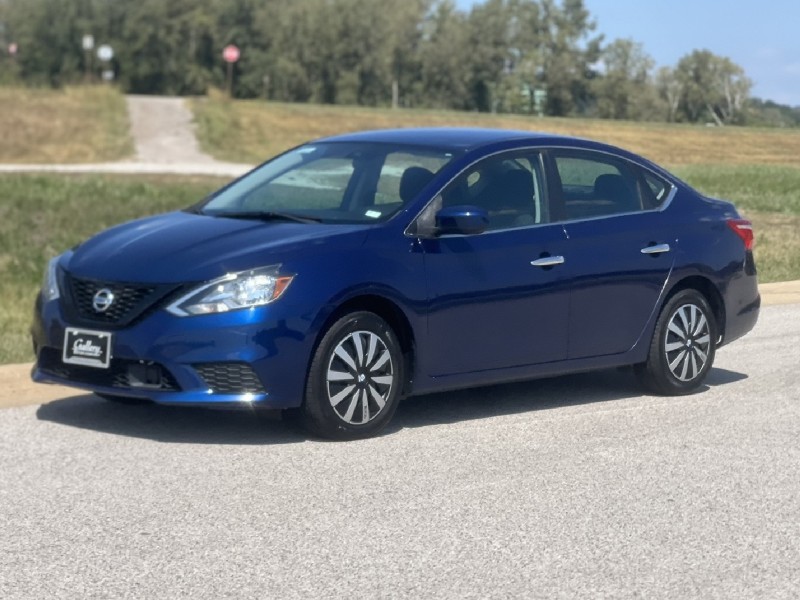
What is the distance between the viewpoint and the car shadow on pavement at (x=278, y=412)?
8281 millimetres

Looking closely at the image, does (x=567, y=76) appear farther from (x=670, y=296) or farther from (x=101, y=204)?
(x=670, y=296)

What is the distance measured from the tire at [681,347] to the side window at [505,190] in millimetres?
1163

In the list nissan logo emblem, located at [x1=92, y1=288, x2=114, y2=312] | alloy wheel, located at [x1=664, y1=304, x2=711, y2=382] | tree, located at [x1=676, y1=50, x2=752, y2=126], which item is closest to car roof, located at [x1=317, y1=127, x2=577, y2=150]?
alloy wheel, located at [x1=664, y1=304, x2=711, y2=382]

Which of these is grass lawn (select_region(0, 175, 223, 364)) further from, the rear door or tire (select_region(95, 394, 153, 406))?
the rear door

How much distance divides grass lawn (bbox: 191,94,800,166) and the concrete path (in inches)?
27.2

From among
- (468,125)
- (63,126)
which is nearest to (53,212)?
(468,125)

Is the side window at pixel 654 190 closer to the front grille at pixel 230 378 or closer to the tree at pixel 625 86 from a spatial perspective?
the front grille at pixel 230 378

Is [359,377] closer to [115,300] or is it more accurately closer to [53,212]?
[115,300]

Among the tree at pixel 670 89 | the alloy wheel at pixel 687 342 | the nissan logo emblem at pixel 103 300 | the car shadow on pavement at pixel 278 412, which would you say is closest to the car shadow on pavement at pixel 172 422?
the car shadow on pavement at pixel 278 412

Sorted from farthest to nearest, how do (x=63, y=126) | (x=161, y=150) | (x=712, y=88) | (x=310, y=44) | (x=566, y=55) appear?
(x=310, y=44) → (x=566, y=55) → (x=63, y=126) → (x=161, y=150) → (x=712, y=88)

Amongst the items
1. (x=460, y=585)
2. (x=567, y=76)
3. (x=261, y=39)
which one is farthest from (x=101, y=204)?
(x=261, y=39)

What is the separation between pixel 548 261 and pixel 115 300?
247 cm

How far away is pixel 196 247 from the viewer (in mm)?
7977

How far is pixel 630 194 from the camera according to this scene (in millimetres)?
9578
